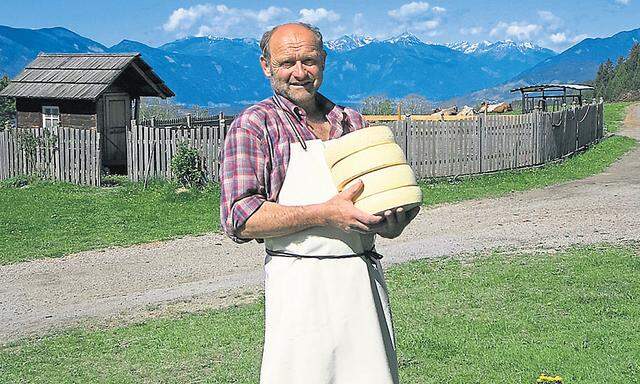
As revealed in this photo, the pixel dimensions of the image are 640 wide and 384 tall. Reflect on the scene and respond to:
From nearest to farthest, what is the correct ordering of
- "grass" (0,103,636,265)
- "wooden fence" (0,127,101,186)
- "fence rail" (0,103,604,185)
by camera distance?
"grass" (0,103,636,265), "fence rail" (0,103,604,185), "wooden fence" (0,127,101,186)

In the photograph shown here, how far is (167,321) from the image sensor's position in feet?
28.0

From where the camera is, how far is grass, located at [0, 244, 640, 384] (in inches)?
261

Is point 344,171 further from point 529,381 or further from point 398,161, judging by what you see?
point 529,381

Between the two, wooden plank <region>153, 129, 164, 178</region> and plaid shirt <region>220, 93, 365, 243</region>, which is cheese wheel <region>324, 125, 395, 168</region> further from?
wooden plank <region>153, 129, 164, 178</region>

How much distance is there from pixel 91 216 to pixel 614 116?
32503 mm

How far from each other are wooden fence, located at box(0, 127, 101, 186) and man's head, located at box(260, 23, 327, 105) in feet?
56.1

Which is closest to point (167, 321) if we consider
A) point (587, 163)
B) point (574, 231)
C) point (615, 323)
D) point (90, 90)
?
point (615, 323)

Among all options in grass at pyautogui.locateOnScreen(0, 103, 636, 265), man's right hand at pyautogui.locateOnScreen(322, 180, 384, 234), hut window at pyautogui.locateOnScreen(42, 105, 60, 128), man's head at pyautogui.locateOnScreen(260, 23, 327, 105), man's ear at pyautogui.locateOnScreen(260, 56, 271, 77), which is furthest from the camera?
hut window at pyautogui.locateOnScreen(42, 105, 60, 128)

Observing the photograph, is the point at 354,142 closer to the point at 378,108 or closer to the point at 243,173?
the point at 243,173

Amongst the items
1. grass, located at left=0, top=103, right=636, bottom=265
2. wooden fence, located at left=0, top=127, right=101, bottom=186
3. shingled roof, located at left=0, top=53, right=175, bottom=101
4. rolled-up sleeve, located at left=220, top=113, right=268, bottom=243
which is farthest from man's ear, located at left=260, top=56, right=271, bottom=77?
shingled roof, located at left=0, top=53, right=175, bottom=101

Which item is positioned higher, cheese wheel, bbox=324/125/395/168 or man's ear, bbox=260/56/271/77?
man's ear, bbox=260/56/271/77

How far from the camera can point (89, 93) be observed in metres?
21.8

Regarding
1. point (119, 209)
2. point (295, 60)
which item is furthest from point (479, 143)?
point (295, 60)

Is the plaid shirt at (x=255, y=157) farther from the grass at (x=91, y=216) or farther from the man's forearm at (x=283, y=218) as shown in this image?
the grass at (x=91, y=216)
